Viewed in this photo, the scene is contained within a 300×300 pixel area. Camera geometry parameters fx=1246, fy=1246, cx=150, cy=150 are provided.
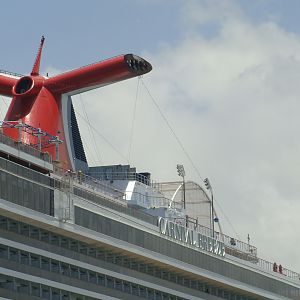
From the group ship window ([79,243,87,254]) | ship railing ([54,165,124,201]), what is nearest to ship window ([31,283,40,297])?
ship window ([79,243,87,254])

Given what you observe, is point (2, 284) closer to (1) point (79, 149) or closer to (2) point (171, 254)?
(2) point (171, 254)

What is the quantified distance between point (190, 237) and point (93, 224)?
20.8 metres

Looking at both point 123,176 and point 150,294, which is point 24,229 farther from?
point 123,176

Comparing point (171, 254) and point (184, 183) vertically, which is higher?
point (184, 183)

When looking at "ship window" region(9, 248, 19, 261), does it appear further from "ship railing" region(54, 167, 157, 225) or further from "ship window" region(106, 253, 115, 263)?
"ship window" region(106, 253, 115, 263)

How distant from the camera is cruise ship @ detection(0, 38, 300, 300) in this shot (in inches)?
3157

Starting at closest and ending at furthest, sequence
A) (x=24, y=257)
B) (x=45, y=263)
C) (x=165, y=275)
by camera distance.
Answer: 1. (x=24, y=257)
2. (x=45, y=263)
3. (x=165, y=275)

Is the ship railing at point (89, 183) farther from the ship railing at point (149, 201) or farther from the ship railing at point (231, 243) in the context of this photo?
the ship railing at point (231, 243)

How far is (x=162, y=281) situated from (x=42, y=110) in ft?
58.2

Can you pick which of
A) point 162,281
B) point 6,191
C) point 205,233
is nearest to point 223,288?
point 205,233

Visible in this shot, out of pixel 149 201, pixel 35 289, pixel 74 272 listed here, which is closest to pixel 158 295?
pixel 149 201

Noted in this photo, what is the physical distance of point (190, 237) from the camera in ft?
351

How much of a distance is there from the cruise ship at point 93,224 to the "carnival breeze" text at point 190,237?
0.11 meters

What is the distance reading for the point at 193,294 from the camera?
4250 inches
